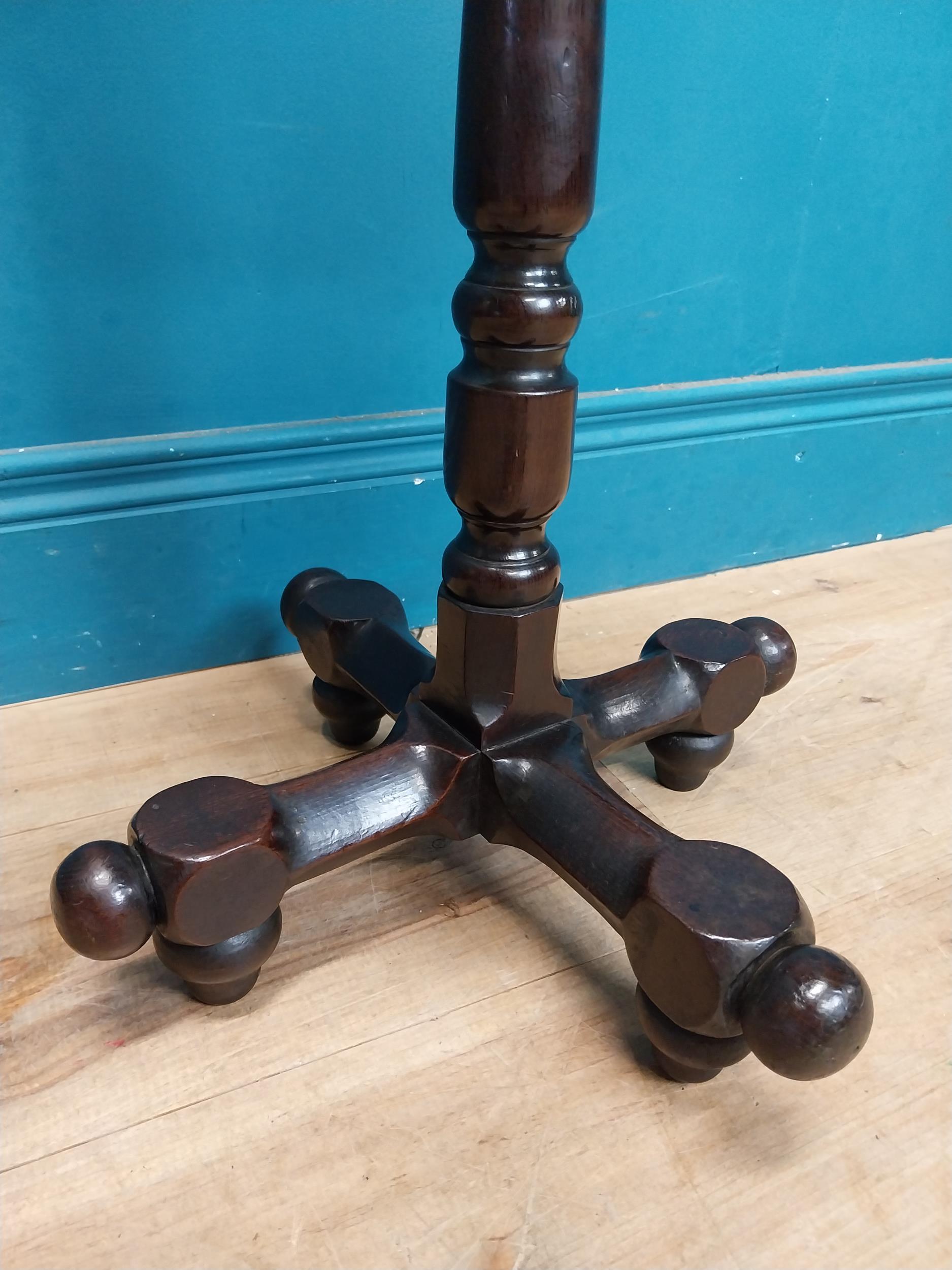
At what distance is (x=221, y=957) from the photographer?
0.59 m

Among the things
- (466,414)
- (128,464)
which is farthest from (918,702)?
(128,464)

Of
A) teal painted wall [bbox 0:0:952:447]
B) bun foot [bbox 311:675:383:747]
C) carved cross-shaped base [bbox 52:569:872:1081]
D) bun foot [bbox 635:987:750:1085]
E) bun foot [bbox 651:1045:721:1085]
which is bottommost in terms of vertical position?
bun foot [bbox 311:675:383:747]

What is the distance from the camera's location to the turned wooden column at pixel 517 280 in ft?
1.72

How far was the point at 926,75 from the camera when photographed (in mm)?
1104

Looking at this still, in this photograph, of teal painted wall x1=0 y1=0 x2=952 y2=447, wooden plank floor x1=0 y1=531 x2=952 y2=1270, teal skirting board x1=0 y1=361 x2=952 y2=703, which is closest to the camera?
wooden plank floor x1=0 y1=531 x2=952 y2=1270

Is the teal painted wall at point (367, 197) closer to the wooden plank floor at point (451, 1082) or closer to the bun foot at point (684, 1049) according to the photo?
the wooden plank floor at point (451, 1082)

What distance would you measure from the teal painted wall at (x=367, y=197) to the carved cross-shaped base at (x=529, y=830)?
0.88 feet

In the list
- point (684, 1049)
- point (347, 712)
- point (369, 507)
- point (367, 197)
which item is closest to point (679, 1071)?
point (684, 1049)

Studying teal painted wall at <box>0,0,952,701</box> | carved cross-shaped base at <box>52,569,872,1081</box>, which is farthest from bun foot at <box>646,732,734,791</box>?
teal painted wall at <box>0,0,952,701</box>

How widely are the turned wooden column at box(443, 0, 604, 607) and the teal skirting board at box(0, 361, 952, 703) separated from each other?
346mm

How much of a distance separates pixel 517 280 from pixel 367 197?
1.28 feet

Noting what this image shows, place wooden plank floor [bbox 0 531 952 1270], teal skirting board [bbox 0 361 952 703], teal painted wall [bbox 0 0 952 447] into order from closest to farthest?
wooden plank floor [bbox 0 531 952 1270]
teal painted wall [bbox 0 0 952 447]
teal skirting board [bbox 0 361 952 703]

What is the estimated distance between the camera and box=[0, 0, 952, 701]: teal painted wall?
80 cm

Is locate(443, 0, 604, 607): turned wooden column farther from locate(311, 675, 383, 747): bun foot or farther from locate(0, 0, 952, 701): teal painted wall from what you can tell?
locate(0, 0, 952, 701): teal painted wall
